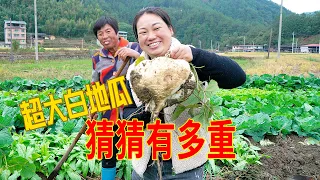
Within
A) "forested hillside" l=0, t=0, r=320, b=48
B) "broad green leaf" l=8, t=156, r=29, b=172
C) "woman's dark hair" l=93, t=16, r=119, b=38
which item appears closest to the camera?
"broad green leaf" l=8, t=156, r=29, b=172

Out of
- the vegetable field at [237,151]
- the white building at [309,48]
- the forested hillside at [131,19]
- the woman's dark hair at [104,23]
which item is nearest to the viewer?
the woman's dark hair at [104,23]

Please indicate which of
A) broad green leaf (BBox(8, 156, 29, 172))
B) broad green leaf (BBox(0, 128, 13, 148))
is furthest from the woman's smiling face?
broad green leaf (BBox(8, 156, 29, 172))

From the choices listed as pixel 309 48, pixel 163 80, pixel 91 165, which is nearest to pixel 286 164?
pixel 91 165

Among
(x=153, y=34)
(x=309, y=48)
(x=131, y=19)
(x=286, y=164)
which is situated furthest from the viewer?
(x=309, y=48)

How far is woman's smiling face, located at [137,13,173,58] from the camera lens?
1385mm

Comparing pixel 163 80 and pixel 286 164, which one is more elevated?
pixel 163 80

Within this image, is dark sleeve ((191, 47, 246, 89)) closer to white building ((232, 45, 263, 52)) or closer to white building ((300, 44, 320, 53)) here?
white building ((232, 45, 263, 52))

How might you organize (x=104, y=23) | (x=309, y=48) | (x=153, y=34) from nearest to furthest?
(x=153, y=34)
(x=104, y=23)
(x=309, y=48)

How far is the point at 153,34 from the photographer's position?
1.38 m

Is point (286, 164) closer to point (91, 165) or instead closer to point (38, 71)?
point (91, 165)

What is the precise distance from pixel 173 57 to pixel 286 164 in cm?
251

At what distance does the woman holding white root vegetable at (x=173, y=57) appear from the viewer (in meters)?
1.39

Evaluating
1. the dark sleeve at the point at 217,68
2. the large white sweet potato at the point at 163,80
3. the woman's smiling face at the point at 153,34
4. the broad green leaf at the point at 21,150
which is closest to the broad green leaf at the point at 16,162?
the broad green leaf at the point at 21,150

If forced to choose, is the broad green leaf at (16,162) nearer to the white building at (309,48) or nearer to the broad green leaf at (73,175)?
the broad green leaf at (73,175)
